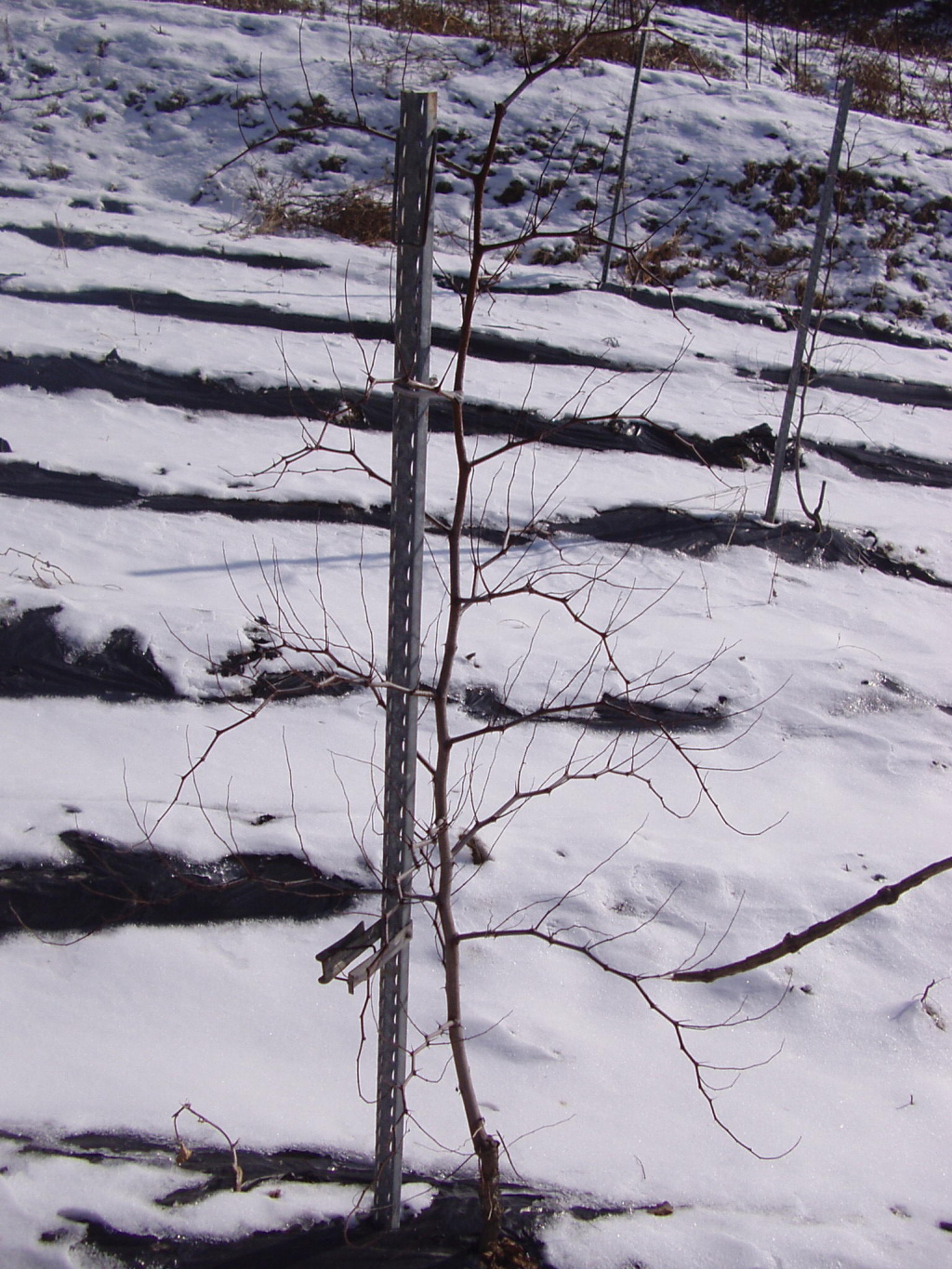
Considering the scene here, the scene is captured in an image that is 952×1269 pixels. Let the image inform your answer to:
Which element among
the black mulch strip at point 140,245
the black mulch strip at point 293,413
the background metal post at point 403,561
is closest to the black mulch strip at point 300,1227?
the background metal post at point 403,561

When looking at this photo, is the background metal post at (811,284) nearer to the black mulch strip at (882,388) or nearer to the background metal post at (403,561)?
the black mulch strip at (882,388)

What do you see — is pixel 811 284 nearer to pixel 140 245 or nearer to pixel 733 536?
pixel 733 536

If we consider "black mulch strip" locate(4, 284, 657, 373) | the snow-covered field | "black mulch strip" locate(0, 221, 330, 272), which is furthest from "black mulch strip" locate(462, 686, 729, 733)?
"black mulch strip" locate(0, 221, 330, 272)

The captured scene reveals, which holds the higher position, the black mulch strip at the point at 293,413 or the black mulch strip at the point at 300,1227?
the black mulch strip at the point at 293,413

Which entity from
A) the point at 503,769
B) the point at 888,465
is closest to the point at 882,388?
the point at 888,465

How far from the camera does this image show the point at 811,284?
5.11 metres

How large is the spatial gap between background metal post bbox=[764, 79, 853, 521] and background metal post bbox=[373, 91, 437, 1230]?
3.93 m

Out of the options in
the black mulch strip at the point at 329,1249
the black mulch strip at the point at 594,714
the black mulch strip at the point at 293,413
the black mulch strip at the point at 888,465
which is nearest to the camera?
the black mulch strip at the point at 329,1249

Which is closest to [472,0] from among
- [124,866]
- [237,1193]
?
[124,866]

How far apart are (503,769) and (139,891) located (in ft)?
4.42

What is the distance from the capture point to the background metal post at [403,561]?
133 cm

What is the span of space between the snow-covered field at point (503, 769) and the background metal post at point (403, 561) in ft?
0.43

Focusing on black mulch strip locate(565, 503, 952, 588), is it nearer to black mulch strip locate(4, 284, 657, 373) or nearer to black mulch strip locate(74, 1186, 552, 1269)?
black mulch strip locate(4, 284, 657, 373)

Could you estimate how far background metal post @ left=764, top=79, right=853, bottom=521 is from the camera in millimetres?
4871
